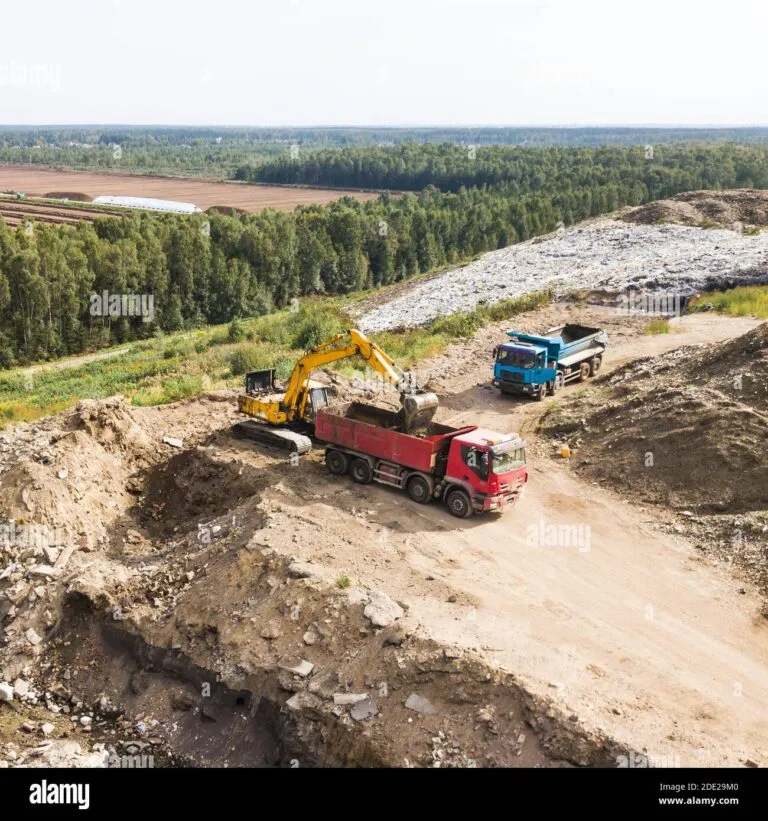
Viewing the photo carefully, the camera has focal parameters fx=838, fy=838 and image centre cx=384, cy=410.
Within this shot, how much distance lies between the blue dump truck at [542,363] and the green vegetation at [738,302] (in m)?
8.89

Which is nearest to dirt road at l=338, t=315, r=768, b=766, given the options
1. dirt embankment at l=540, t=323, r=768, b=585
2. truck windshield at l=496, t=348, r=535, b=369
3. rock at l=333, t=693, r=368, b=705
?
dirt embankment at l=540, t=323, r=768, b=585

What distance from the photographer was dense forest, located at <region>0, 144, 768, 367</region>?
53000 millimetres

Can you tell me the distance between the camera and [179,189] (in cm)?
13738

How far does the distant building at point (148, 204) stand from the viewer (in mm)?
102444

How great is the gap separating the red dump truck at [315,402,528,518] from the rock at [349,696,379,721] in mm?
7222

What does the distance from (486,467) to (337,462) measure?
4412mm

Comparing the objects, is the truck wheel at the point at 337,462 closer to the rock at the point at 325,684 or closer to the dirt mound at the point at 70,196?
the rock at the point at 325,684

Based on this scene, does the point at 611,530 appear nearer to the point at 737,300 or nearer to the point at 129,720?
the point at 129,720

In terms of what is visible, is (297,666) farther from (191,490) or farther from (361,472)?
(191,490)

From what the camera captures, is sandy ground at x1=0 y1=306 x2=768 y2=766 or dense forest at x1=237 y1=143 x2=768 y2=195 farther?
dense forest at x1=237 y1=143 x2=768 y2=195

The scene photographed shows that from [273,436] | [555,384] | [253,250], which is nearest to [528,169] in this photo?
[253,250]

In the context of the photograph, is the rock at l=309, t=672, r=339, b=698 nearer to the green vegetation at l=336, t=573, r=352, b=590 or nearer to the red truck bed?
the green vegetation at l=336, t=573, r=352, b=590

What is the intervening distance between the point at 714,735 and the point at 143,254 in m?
52.4
